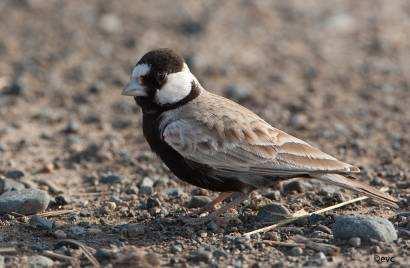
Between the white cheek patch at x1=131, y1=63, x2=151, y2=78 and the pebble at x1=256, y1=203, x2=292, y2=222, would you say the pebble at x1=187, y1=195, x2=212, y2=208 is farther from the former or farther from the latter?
the white cheek patch at x1=131, y1=63, x2=151, y2=78

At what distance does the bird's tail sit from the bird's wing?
9 centimetres

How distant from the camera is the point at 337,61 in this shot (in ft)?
42.5

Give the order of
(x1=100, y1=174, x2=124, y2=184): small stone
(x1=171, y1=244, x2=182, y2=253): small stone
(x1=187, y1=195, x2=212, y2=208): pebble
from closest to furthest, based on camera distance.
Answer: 1. (x1=171, y1=244, x2=182, y2=253): small stone
2. (x1=187, y1=195, x2=212, y2=208): pebble
3. (x1=100, y1=174, x2=124, y2=184): small stone

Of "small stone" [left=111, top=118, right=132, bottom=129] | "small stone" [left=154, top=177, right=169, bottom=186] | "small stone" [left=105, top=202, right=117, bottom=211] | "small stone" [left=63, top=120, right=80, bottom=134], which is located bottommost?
"small stone" [left=105, top=202, right=117, bottom=211]

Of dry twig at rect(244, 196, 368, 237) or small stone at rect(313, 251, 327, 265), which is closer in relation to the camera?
small stone at rect(313, 251, 327, 265)

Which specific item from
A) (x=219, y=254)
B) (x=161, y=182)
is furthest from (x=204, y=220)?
(x=161, y=182)

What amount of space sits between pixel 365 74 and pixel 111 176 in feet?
17.8

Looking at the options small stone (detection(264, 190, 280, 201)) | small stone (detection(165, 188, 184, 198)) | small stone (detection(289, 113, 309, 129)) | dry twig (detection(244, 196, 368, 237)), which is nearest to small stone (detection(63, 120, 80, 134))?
small stone (detection(289, 113, 309, 129))

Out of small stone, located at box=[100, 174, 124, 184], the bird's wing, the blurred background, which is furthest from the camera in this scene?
the blurred background

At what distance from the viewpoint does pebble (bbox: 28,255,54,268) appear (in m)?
5.67

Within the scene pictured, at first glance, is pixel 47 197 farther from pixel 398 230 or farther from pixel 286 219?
pixel 398 230

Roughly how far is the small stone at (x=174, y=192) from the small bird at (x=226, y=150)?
724 millimetres

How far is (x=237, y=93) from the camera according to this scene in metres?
11.4

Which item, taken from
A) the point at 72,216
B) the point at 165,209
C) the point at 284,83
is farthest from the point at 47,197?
the point at 284,83
